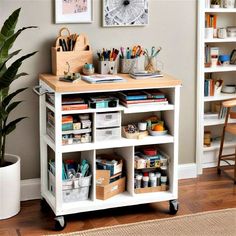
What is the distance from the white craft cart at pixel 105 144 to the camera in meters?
3.45

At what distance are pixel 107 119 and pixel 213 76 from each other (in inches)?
58.9

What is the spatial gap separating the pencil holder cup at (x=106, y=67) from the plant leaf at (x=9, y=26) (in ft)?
2.17

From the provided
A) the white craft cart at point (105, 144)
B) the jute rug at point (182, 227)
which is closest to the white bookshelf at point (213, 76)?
the white craft cart at point (105, 144)

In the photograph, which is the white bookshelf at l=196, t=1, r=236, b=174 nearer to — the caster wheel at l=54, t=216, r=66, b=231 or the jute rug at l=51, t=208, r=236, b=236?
the jute rug at l=51, t=208, r=236, b=236

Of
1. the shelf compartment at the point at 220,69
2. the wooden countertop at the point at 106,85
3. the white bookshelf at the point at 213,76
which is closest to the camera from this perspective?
the wooden countertop at the point at 106,85

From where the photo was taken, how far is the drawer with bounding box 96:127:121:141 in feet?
11.7

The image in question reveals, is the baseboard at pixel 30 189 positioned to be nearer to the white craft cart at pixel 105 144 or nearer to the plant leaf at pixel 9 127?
the white craft cart at pixel 105 144

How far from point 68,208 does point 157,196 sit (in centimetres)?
61

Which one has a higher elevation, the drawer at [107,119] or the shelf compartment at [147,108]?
the shelf compartment at [147,108]

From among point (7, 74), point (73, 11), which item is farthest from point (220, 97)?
point (7, 74)

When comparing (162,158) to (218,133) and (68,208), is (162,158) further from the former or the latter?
(218,133)

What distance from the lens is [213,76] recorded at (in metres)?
4.76

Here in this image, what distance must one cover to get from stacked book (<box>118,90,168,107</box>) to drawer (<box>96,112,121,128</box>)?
10 cm

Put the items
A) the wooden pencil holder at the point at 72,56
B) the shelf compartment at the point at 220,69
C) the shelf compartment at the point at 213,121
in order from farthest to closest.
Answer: the shelf compartment at the point at 213,121 < the shelf compartment at the point at 220,69 < the wooden pencil holder at the point at 72,56
